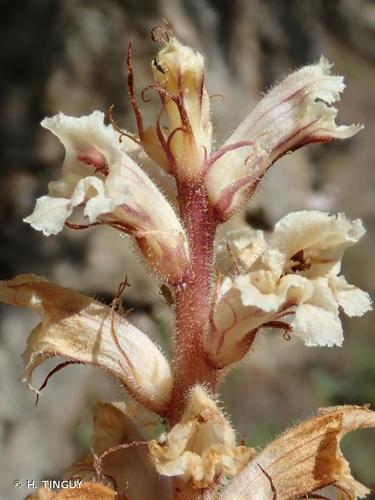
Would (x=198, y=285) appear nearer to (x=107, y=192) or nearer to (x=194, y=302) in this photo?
(x=194, y=302)

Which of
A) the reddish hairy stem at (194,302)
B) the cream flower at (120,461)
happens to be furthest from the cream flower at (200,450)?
the cream flower at (120,461)

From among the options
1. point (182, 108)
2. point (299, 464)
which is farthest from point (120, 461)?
point (182, 108)

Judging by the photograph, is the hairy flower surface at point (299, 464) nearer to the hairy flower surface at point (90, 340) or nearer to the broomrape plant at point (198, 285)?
the broomrape plant at point (198, 285)

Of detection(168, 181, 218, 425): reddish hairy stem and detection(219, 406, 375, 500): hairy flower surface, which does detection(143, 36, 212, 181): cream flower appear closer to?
detection(168, 181, 218, 425): reddish hairy stem

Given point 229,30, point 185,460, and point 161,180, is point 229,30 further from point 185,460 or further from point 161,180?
point 185,460

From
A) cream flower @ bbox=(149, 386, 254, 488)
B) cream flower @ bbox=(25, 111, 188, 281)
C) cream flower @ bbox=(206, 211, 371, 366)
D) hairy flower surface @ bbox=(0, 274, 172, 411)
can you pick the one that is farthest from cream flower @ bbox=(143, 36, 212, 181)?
cream flower @ bbox=(149, 386, 254, 488)

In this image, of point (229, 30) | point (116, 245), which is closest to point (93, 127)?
point (116, 245)
